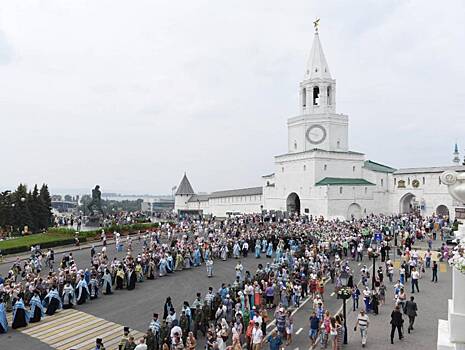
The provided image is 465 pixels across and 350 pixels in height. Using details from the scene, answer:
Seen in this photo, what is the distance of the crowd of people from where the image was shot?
12.7 metres

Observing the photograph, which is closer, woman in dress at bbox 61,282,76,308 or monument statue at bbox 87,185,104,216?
woman in dress at bbox 61,282,76,308

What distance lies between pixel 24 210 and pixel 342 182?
37235 mm

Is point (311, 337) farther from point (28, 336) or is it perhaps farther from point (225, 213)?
point (225, 213)

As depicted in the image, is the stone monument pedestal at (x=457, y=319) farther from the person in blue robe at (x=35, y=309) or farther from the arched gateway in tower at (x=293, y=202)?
the arched gateway in tower at (x=293, y=202)

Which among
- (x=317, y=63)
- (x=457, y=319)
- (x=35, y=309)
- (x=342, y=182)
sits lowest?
(x=35, y=309)

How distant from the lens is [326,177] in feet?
175

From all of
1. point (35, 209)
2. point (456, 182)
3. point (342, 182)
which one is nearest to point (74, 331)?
point (456, 182)

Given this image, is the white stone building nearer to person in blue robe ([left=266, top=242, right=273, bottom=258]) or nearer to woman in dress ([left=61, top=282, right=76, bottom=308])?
person in blue robe ([left=266, top=242, right=273, bottom=258])

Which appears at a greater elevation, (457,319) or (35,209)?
(35,209)

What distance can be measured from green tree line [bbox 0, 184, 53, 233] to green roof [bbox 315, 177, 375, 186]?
108 feet

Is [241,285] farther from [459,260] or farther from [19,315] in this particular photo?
[459,260]

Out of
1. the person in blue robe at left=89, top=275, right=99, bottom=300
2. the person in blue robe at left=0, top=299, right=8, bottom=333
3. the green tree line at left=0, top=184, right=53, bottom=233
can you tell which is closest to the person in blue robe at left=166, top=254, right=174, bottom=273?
the person in blue robe at left=89, top=275, right=99, bottom=300

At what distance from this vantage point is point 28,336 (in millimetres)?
13945

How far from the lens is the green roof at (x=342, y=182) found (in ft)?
168
